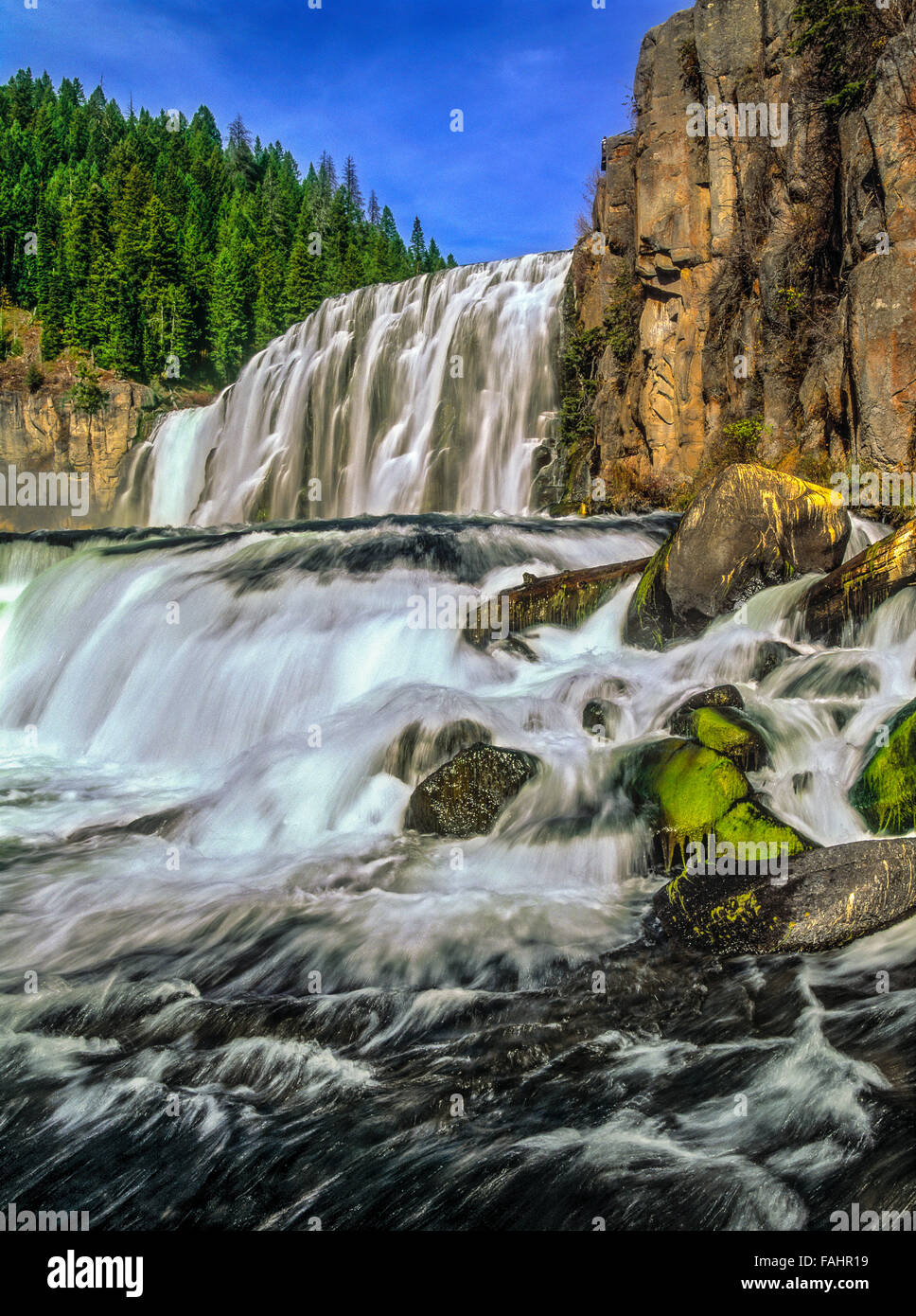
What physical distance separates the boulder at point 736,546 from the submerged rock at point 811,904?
5.14 m

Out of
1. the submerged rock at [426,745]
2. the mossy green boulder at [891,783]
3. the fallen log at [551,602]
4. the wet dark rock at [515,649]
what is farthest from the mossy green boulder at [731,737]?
the fallen log at [551,602]

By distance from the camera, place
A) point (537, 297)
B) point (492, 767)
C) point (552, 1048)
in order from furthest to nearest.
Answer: point (537, 297) < point (492, 767) < point (552, 1048)

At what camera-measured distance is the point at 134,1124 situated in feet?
13.3

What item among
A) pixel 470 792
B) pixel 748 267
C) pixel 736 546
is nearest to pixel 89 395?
pixel 748 267

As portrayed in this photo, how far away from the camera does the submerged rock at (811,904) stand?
16.8 feet

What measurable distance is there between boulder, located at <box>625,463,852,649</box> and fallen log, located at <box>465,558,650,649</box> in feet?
3.30

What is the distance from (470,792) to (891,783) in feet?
10.2

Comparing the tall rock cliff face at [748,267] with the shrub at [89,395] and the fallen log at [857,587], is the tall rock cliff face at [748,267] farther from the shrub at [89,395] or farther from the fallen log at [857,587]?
the shrub at [89,395]

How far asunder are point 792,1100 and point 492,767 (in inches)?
148

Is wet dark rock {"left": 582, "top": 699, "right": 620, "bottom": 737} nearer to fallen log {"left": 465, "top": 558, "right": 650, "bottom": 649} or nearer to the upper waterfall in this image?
fallen log {"left": 465, "top": 558, "right": 650, "bottom": 649}

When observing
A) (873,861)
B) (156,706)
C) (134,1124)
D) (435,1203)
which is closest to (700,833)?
(873,861)

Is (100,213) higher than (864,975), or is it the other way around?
(100,213)

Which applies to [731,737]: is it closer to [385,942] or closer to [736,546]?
[385,942]

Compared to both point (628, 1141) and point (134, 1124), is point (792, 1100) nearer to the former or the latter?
point (628, 1141)
